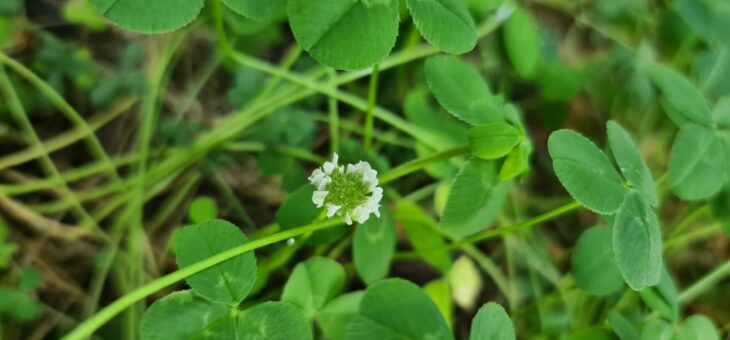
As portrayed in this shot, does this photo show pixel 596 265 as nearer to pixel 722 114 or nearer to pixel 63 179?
pixel 722 114

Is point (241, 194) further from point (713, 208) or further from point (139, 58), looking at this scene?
point (713, 208)

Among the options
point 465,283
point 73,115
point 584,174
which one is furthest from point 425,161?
point 73,115

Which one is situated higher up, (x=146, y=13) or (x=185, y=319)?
(x=146, y=13)

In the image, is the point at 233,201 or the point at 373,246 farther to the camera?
the point at 233,201

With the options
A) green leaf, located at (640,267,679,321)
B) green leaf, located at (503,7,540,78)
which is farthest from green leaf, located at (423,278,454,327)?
green leaf, located at (503,7,540,78)

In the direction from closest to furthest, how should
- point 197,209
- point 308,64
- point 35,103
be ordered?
point 197,209 < point 35,103 < point 308,64

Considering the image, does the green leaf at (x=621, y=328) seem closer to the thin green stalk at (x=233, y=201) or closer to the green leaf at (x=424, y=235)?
the green leaf at (x=424, y=235)

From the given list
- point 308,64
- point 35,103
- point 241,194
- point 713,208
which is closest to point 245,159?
point 241,194
